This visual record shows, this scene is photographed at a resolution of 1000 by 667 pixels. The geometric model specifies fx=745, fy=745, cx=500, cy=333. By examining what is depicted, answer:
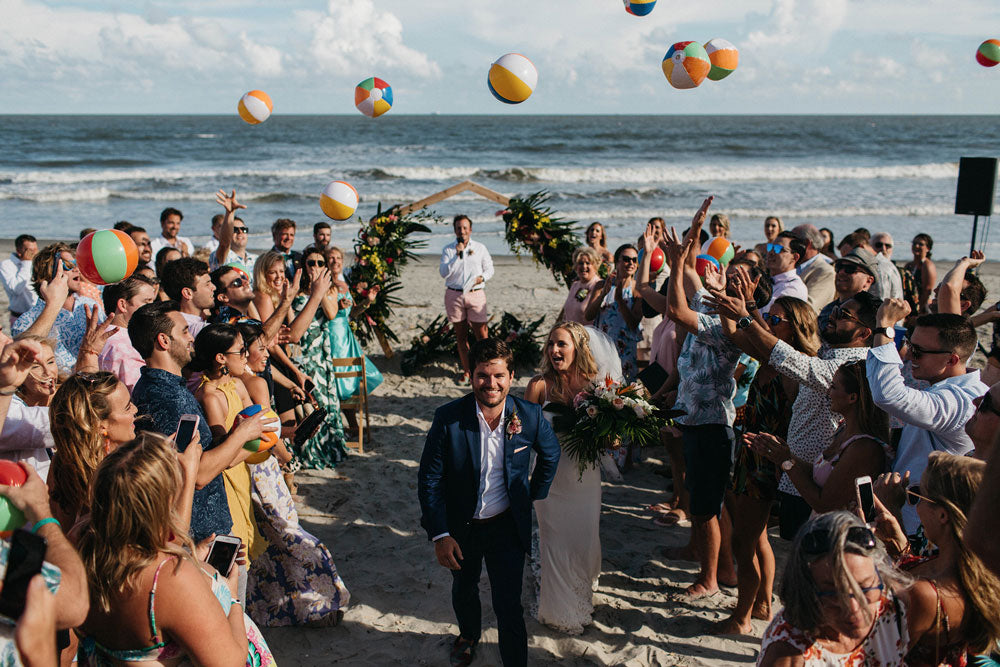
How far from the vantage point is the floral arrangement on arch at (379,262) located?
29.9 feet

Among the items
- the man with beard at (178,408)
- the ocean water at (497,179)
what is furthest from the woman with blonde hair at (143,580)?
the ocean water at (497,179)

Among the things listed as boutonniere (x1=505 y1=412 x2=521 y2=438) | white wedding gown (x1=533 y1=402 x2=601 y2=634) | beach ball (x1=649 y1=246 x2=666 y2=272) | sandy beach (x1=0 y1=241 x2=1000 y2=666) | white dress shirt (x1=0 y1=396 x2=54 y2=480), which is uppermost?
beach ball (x1=649 y1=246 x2=666 y2=272)

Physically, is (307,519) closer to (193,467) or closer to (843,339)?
(193,467)

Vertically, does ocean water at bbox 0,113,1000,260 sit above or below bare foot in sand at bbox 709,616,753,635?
above

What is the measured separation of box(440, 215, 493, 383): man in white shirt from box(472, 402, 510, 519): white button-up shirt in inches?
216

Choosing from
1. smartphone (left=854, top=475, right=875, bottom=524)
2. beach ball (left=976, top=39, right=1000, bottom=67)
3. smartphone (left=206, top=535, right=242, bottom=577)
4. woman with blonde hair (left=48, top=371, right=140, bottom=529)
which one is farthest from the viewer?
beach ball (left=976, top=39, right=1000, bottom=67)

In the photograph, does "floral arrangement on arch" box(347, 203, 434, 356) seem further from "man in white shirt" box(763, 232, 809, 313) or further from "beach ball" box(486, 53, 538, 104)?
"man in white shirt" box(763, 232, 809, 313)

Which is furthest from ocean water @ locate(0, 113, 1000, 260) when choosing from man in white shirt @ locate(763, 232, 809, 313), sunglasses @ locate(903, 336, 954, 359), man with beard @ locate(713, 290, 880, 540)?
sunglasses @ locate(903, 336, 954, 359)

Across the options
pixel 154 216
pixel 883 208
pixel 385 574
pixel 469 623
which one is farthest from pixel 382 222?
pixel 883 208

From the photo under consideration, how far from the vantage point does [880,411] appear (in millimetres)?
3615

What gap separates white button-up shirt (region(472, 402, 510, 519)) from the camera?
3.98 meters

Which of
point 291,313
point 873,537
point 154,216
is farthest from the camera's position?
point 154,216

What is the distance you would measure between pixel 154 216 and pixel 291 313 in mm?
20040

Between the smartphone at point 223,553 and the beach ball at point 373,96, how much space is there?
6.81m
